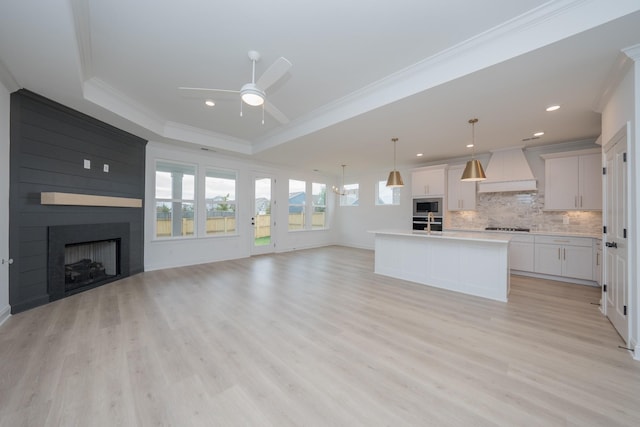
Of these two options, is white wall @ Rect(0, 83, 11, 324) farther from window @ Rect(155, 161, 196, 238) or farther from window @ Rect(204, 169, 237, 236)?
window @ Rect(204, 169, 237, 236)

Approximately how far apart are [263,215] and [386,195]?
13.4ft

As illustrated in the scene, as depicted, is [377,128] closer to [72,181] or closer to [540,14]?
[540,14]

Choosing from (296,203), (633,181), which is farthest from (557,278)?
(296,203)

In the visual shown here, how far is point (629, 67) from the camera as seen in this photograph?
2.33m

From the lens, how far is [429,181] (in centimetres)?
654

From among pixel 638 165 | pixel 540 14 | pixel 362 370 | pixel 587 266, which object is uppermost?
pixel 540 14

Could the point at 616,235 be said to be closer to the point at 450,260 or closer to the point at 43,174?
the point at 450,260

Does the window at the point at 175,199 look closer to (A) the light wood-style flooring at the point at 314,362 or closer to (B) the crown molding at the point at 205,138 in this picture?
(B) the crown molding at the point at 205,138

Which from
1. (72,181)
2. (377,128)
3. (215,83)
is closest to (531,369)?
(377,128)

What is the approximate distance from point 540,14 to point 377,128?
2324mm

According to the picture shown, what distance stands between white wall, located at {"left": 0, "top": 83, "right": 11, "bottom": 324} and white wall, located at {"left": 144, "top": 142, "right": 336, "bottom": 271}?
2.28 m

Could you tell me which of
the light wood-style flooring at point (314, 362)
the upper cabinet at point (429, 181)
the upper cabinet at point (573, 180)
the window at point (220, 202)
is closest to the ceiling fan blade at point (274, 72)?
the light wood-style flooring at point (314, 362)

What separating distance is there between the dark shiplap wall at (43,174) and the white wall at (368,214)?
20.7 feet

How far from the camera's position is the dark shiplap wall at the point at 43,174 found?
3062mm
